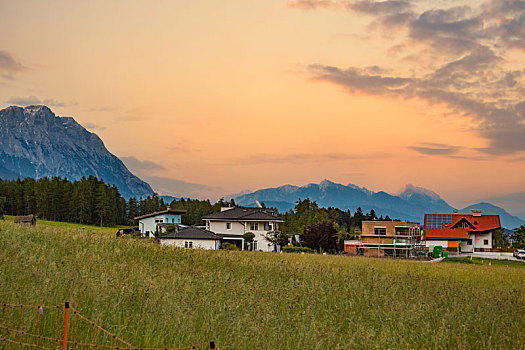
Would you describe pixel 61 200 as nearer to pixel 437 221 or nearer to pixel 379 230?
pixel 379 230

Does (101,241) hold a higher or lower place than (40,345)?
higher

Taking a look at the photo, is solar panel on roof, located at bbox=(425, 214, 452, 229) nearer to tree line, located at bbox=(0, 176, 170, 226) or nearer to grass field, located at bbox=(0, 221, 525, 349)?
tree line, located at bbox=(0, 176, 170, 226)

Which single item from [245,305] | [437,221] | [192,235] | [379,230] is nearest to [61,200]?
[192,235]

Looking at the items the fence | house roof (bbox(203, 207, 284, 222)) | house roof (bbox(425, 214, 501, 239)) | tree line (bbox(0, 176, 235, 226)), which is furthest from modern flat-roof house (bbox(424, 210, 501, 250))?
the fence

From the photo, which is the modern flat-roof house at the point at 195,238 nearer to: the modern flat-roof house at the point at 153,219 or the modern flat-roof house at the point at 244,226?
the modern flat-roof house at the point at 244,226

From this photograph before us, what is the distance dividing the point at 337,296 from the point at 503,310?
13.1 feet

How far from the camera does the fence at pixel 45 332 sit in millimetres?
6664

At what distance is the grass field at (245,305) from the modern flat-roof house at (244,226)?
46.3 m

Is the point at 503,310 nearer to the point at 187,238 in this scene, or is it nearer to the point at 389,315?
the point at 389,315

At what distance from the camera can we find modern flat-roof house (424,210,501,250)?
78.2m

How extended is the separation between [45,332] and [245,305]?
3.85 m

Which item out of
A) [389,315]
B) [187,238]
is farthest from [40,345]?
[187,238]

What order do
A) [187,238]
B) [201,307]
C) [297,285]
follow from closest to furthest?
[201,307]
[297,285]
[187,238]

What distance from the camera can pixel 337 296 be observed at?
485 inches
